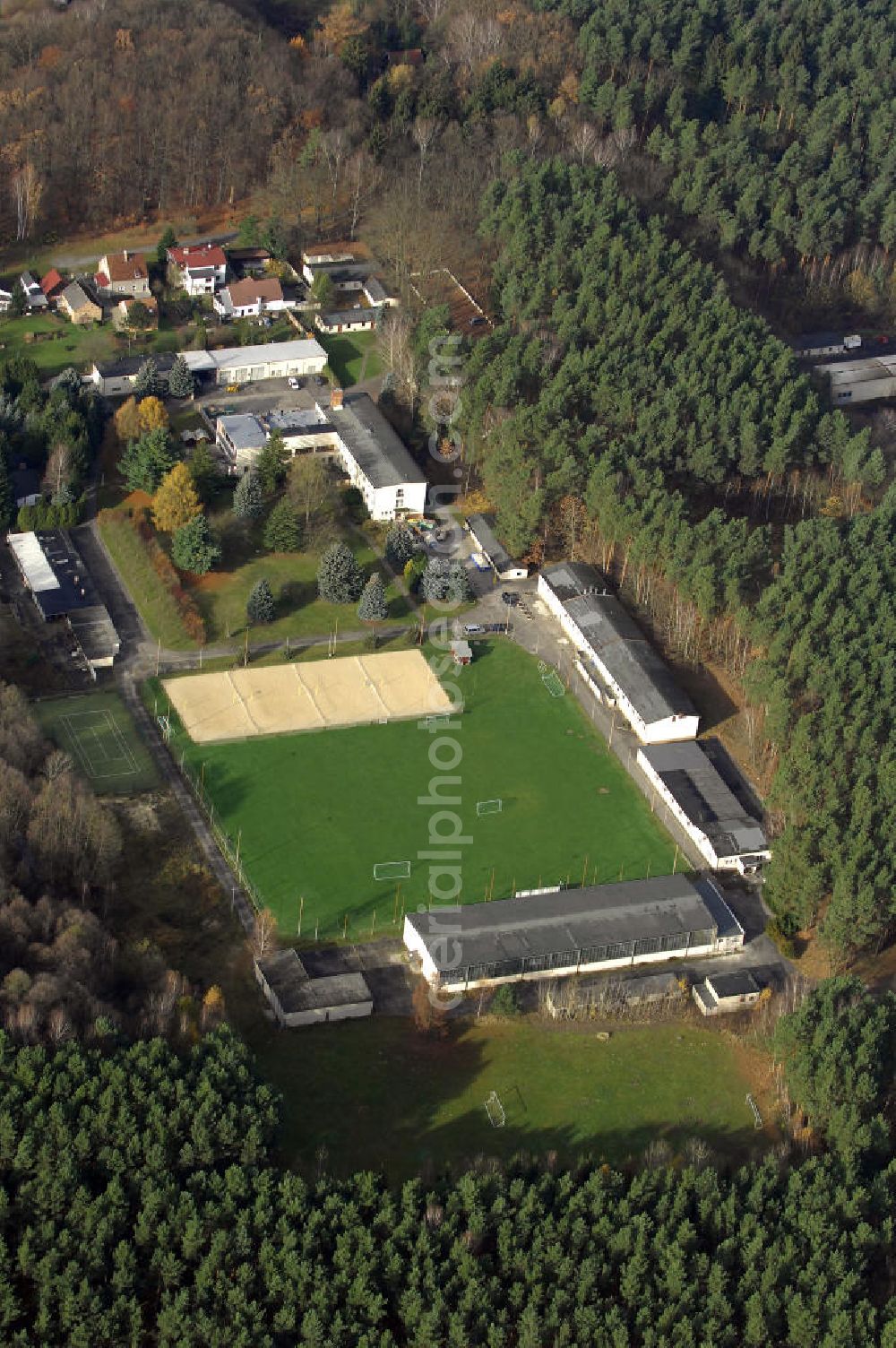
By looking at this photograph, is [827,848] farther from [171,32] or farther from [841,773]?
[171,32]

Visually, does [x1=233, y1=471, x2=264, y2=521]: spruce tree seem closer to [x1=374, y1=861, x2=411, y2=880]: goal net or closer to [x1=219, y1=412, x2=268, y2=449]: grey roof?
[x1=219, y1=412, x2=268, y2=449]: grey roof

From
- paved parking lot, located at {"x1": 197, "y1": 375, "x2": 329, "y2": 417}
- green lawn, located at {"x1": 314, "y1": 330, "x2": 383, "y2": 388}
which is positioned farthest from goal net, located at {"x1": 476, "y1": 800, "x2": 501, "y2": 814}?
green lawn, located at {"x1": 314, "y1": 330, "x2": 383, "y2": 388}

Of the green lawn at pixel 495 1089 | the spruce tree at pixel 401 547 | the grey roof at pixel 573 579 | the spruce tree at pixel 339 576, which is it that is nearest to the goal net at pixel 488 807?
the green lawn at pixel 495 1089

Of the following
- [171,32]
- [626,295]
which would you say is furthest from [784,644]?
[171,32]

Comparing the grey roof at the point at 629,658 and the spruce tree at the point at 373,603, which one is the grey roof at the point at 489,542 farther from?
the spruce tree at the point at 373,603

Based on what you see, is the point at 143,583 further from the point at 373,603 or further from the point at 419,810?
the point at 419,810

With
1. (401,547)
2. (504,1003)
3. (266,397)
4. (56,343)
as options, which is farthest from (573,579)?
(56,343)
